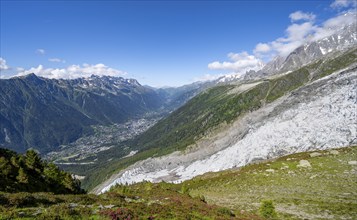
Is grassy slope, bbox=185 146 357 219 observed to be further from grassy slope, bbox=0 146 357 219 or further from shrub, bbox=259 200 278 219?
shrub, bbox=259 200 278 219

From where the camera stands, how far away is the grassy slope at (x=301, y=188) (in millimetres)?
36750

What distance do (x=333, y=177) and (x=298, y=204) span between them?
16633 mm

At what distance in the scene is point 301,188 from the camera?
159 feet

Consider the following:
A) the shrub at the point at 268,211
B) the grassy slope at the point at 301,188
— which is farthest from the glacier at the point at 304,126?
the shrub at the point at 268,211

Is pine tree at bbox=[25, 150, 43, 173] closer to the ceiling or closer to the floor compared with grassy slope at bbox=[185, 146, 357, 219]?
closer to the ceiling

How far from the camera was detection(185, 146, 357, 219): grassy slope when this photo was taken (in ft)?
121

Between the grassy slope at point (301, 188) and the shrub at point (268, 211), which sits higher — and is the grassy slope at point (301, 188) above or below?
below

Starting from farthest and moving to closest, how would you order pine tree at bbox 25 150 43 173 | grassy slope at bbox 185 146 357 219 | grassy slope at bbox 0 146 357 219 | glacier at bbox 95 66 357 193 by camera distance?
1. glacier at bbox 95 66 357 193
2. pine tree at bbox 25 150 43 173
3. grassy slope at bbox 185 146 357 219
4. grassy slope at bbox 0 146 357 219

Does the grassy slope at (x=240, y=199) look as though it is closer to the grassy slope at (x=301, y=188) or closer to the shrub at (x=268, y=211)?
the grassy slope at (x=301, y=188)

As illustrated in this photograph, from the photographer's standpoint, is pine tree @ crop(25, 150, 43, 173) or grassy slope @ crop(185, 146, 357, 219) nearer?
grassy slope @ crop(185, 146, 357, 219)

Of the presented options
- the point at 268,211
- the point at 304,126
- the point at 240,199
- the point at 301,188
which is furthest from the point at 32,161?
the point at 304,126

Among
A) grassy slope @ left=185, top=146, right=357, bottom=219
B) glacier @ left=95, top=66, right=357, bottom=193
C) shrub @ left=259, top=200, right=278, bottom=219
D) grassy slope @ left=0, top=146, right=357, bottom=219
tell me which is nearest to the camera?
grassy slope @ left=0, top=146, right=357, bottom=219

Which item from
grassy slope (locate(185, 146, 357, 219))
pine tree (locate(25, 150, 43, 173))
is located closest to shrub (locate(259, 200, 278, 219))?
grassy slope (locate(185, 146, 357, 219))

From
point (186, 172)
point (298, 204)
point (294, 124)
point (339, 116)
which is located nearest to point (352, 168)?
point (298, 204)
